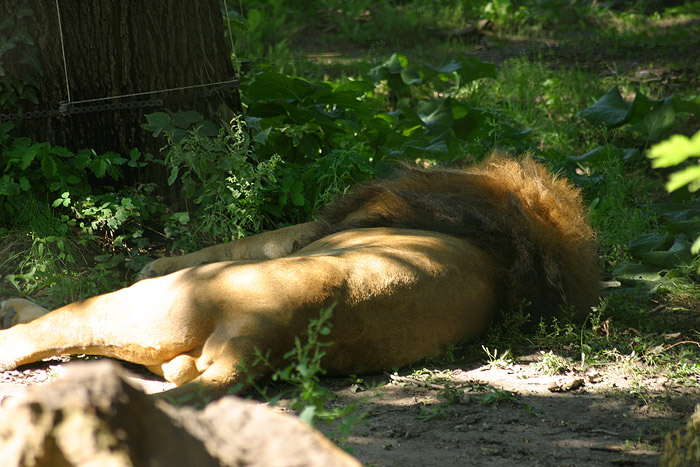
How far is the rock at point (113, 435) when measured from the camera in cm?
135

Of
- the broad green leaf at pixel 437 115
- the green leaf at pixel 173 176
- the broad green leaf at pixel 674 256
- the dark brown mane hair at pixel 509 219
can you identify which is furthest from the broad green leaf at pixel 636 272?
the green leaf at pixel 173 176

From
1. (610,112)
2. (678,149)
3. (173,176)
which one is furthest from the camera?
(610,112)

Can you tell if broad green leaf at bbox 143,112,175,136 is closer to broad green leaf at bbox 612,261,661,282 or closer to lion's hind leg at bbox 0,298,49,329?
lion's hind leg at bbox 0,298,49,329

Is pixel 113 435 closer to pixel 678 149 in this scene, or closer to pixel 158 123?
pixel 678 149

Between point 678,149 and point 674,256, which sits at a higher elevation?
point 678,149

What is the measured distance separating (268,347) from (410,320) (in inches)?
25.8

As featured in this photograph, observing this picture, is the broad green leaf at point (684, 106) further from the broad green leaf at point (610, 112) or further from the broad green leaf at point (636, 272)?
the broad green leaf at point (636, 272)

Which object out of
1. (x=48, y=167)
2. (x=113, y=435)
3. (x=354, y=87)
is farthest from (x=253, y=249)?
(x=113, y=435)

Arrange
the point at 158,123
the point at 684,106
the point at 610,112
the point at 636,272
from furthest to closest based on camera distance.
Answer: the point at 610,112 → the point at 684,106 → the point at 636,272 → the point at 158,123

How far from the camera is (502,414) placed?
288 centimetres

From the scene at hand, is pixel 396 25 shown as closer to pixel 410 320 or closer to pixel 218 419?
pixel 410 320

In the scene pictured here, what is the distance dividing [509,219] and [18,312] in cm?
233

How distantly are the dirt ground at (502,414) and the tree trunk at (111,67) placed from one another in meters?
1.58

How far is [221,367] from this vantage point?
2.70m
